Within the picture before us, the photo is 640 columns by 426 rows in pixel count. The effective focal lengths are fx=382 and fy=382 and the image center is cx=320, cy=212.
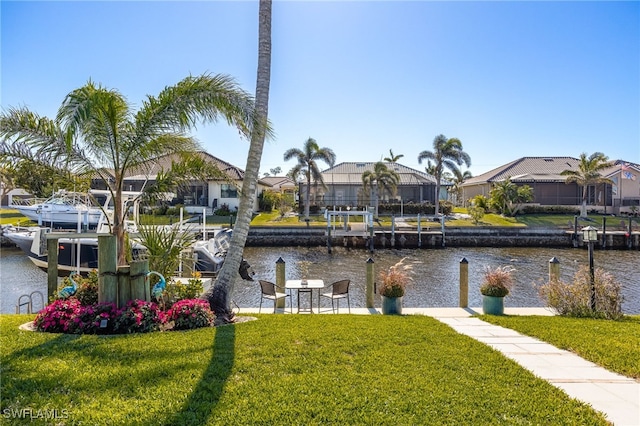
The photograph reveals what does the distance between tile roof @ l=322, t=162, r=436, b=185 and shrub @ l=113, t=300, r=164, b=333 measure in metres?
34.7

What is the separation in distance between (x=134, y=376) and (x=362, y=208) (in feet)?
115

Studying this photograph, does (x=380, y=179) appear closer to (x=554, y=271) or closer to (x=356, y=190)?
(x=356, y=190)

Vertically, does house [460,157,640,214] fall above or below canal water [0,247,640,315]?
above

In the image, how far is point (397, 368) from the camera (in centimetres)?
438

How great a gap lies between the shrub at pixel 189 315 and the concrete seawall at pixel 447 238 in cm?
2109

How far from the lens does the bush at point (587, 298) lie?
7773 millimetres

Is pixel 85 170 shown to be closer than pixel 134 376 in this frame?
No

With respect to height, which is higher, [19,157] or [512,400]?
[19,157]

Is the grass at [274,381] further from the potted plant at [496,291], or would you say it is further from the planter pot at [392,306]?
the potted plant at [496,291]

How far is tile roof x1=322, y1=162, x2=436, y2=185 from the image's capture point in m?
40.9

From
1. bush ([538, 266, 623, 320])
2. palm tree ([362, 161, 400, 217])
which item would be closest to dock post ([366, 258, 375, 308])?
bush ([538, 266, 623, 320])

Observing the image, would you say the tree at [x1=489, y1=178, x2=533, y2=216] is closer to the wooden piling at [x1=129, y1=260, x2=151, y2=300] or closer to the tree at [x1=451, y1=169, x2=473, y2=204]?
the tree at [x1=451, y1=169, x2=473, y2=204]

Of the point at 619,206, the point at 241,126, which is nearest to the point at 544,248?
the point at 619,206

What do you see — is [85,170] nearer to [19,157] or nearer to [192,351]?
[19,157]
